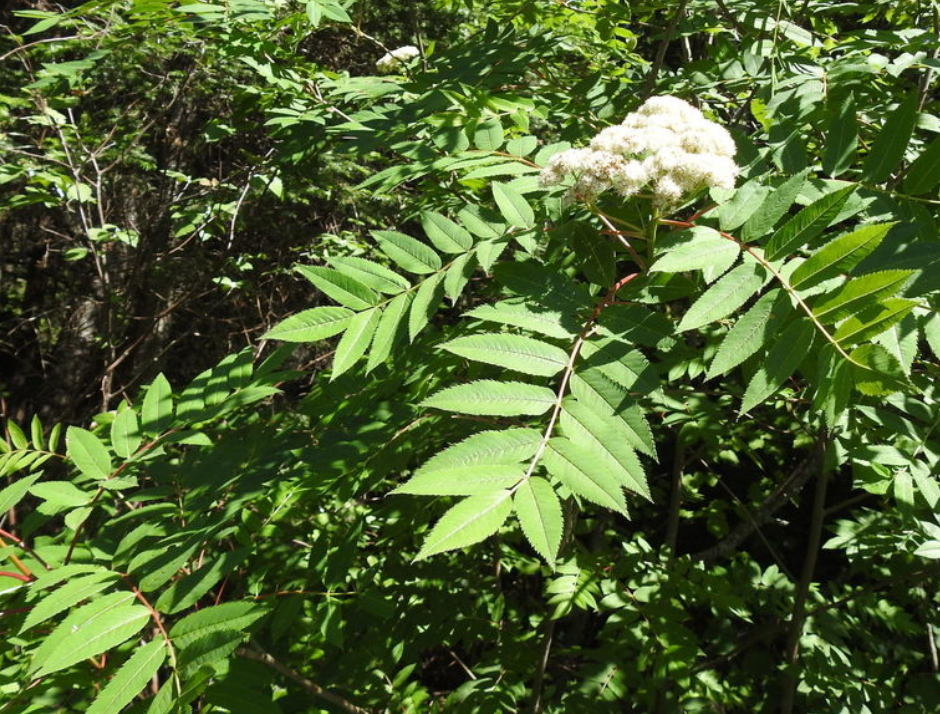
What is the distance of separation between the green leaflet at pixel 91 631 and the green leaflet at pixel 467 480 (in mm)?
554

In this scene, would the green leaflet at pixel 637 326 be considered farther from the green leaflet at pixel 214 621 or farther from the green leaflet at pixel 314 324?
the green leaflet at pixel 214 621

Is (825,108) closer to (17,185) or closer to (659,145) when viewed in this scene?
(659,145)

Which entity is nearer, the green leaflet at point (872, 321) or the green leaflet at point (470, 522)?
the green leaflet at point (470, 522)

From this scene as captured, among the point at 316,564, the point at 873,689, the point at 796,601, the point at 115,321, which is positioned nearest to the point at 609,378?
the point at 316,564

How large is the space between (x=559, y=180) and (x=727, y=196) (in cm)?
32

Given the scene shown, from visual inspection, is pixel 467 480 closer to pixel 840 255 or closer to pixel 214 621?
pixel 214 621

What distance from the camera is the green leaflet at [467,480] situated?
0.88 m

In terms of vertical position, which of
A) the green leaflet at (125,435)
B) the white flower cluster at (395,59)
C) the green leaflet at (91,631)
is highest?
the white flower cluster at (395,59)

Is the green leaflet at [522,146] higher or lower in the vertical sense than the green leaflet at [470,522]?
higher

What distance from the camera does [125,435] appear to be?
5.17 ft

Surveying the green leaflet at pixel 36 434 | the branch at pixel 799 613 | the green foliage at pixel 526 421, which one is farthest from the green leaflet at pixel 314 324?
the branch at pixel 799 613

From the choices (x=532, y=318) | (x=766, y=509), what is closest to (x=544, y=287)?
(x=532, y=318)

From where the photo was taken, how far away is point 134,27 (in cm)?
241

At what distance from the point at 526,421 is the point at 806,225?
34.5 inches
